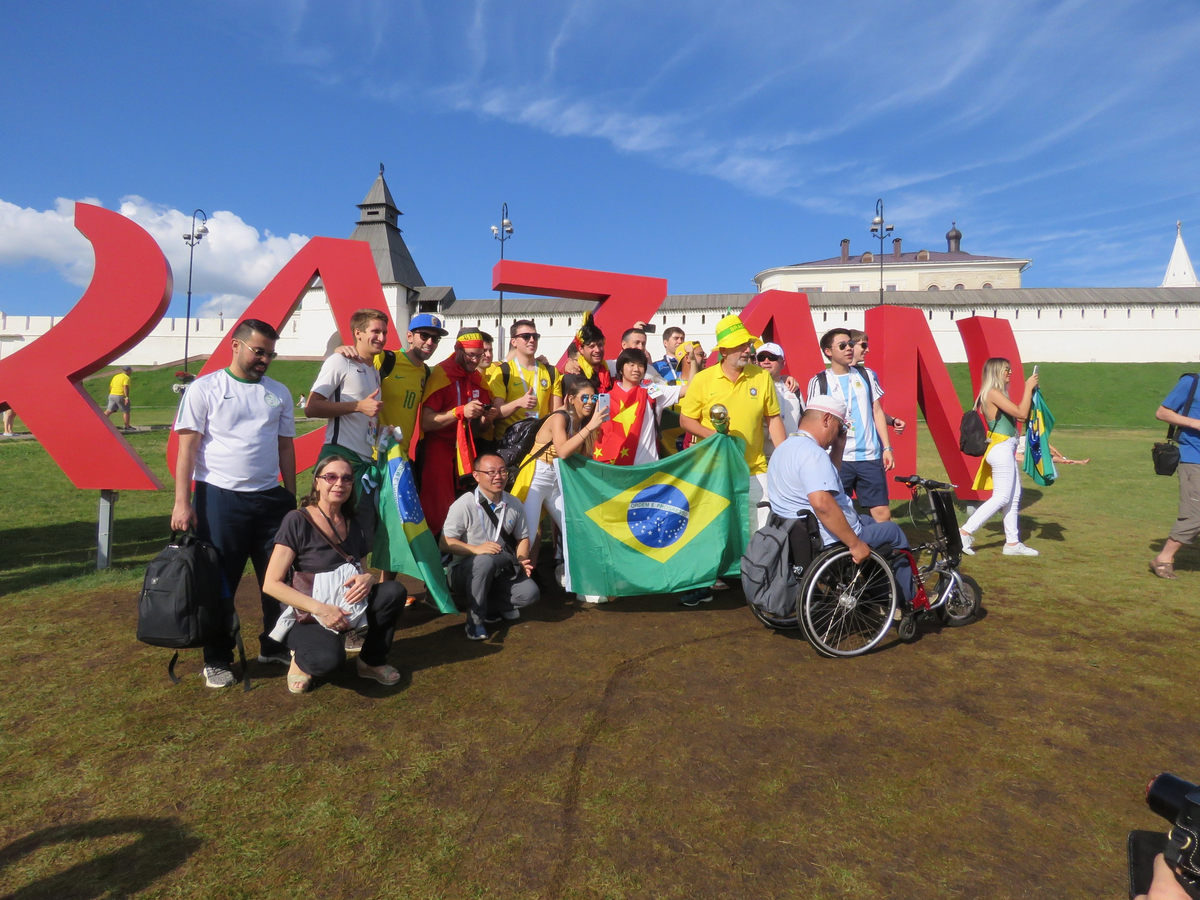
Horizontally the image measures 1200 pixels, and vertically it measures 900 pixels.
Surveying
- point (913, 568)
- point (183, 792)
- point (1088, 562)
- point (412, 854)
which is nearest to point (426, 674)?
point (183, 792)

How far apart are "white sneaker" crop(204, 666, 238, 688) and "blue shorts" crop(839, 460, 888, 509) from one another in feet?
15.0

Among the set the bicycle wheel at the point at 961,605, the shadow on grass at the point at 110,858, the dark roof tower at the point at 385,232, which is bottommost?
the shadow on grass at the point at 110,858

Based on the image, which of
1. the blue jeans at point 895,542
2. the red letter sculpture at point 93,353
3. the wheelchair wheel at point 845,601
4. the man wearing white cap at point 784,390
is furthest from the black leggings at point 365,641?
the man wearing white cap at point 784,390

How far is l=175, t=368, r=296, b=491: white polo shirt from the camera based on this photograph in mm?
3486

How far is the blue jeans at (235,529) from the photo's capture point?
3.54 meters

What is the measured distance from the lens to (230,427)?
354 cm

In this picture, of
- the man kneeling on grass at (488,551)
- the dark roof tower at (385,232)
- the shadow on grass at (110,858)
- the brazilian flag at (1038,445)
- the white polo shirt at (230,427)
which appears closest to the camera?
Result: the shadow on grass at (110,858)

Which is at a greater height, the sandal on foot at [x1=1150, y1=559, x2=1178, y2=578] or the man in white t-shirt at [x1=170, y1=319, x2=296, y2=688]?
the man in white t-shirt at [x1=170, y1=319, x2=296, y2=688]

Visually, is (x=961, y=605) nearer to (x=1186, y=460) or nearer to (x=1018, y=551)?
(x=1018, y=551)

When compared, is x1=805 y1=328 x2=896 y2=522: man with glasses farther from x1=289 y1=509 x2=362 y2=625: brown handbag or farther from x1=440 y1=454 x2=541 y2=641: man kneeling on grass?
x1=289 y1=509 x2=362 y2=625: brown handbag

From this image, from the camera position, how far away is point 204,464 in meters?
3.55

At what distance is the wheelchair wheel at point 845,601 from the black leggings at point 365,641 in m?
2.36

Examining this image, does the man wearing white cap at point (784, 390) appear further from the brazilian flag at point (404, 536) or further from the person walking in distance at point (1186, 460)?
the brazilian flag at point (404, 536)

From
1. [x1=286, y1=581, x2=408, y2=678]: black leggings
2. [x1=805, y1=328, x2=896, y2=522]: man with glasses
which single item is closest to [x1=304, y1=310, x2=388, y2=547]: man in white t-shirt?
[x1=286, y1=581, x2=408, y2=678]: black leggings
